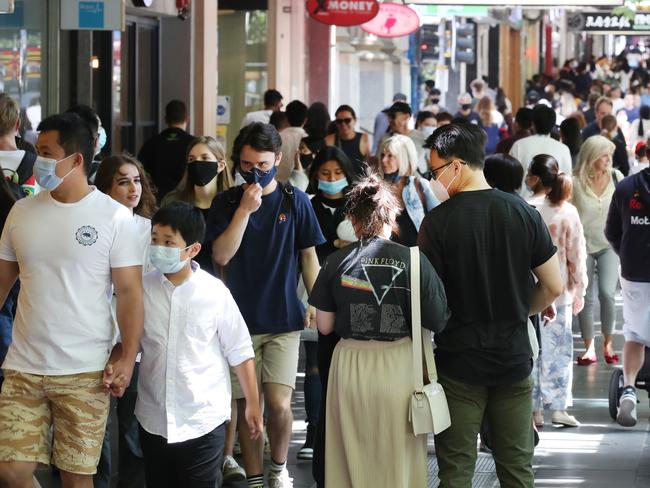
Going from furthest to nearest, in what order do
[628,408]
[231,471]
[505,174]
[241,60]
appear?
[241,60]
[628,408]
[505,174]
[231,471]

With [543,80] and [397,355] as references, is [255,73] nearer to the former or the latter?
[397,355]

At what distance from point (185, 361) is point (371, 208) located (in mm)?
1025

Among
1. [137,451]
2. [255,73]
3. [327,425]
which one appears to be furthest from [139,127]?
[327,425]

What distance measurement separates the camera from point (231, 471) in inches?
309

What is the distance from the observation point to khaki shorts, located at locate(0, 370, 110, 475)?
18.9 ft

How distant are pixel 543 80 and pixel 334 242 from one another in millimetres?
33948

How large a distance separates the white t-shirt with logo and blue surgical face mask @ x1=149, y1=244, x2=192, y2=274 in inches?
3.4

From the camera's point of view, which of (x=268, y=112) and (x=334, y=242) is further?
(x=268, y=112)

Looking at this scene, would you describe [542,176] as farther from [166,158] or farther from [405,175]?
[166,158]

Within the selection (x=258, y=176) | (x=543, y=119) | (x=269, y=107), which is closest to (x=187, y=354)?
(x=258, y=176)

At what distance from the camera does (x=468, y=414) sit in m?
6.10

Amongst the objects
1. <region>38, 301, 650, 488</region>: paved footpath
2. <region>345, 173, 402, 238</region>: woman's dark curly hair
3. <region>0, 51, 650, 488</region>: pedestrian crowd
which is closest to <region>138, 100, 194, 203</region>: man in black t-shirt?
<region>38, 301, 650, 488</region>: paved footpath

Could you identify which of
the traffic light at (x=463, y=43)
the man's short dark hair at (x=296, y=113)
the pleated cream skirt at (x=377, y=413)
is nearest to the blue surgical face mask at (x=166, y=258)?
the pleated cream skirt at (x=377, y=413)

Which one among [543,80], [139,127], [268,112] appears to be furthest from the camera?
[543,80]
